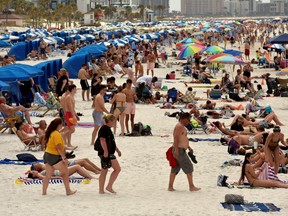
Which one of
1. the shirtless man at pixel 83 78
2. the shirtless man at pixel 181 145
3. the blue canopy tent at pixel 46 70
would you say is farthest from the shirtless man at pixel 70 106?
the blue canopy tent at pixel 46 70

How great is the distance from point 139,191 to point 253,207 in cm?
170

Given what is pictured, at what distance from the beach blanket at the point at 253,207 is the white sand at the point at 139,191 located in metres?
0.09

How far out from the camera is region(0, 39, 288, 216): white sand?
888 cm

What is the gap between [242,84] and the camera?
2327 centimetres

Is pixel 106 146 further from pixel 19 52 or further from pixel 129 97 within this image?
pixel 19 52

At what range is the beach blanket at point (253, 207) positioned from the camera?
8.88 meters

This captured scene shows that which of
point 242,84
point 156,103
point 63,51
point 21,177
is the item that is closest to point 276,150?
point 21,177

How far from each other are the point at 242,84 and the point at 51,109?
7617 millimetres

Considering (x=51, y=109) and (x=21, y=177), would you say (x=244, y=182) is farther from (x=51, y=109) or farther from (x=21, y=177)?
(x=51, y=109)

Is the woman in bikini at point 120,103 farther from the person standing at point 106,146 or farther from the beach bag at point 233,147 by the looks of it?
the person standing at point 106,146

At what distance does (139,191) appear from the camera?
32.8ft

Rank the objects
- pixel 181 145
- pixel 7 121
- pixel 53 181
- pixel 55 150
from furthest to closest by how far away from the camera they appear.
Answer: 1. pixel 7 121
2. pixel 53 181
3. pixel 181 145
4. pixel 55 150

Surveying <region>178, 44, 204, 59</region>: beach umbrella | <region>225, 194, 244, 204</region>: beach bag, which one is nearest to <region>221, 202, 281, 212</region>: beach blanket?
<region>225, 194, 244, 204</region>: beach bag

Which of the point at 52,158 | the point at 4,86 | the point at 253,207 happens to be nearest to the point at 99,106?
the point at 52,158
